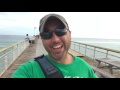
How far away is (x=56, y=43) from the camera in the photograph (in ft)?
5.06

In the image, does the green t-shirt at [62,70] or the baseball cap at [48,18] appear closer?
the green t-shirt at [62,70]

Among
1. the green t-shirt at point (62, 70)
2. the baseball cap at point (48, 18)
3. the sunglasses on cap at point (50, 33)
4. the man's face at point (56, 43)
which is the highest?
the baseball cap at point (48, 18)

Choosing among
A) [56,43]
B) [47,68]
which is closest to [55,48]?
[56,43]

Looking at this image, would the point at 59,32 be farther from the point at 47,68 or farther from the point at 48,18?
the point at 47,68

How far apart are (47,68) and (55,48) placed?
0.52 ft

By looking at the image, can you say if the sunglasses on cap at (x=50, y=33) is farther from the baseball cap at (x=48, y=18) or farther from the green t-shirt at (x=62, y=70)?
the green t-shirt at (x=62, y=70)

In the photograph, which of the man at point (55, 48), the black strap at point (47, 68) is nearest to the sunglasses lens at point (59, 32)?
the man at point (55, 48)

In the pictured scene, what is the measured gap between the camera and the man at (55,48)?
1530mm

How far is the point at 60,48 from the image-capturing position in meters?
1.56

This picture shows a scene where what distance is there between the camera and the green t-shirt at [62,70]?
4.83 ft

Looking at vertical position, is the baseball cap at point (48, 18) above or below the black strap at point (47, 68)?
above
